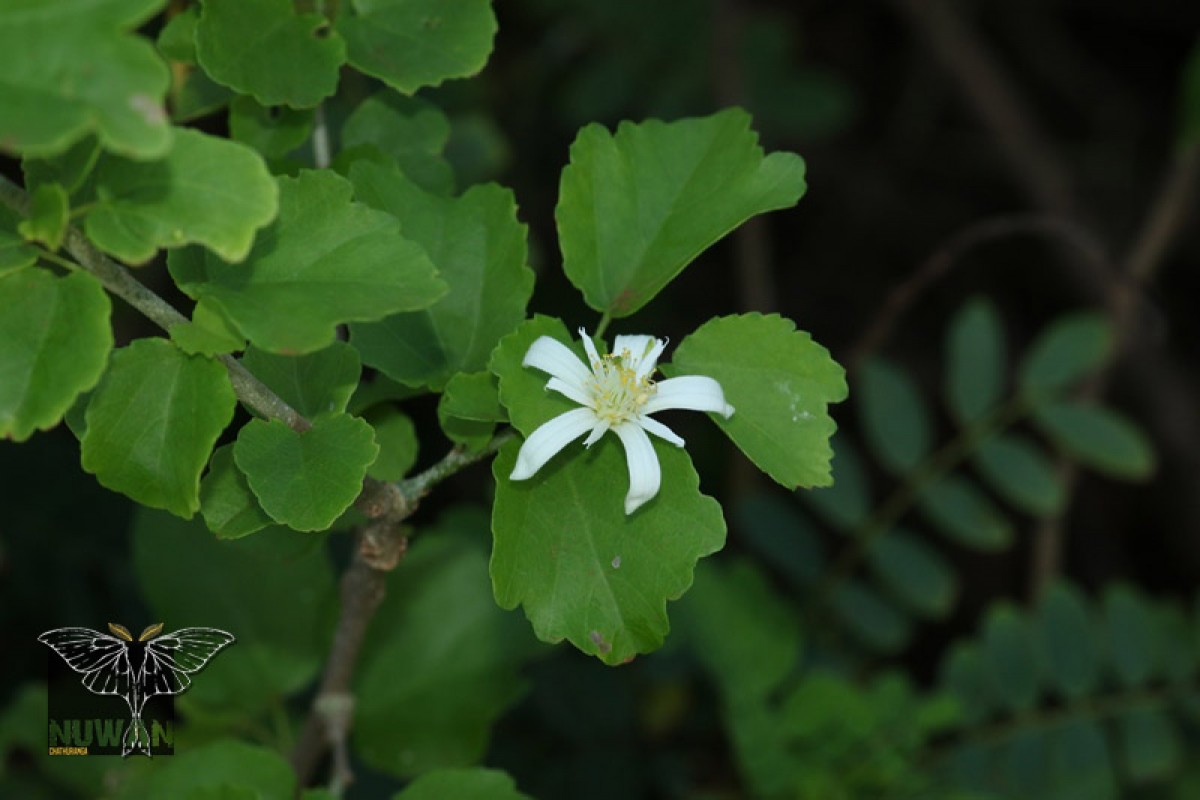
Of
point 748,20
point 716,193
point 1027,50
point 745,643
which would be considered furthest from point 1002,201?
point 716,193

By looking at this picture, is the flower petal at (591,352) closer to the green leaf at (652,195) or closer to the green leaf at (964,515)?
the green leaf at (652,195)

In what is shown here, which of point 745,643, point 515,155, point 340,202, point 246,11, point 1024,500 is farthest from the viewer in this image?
point 515,155

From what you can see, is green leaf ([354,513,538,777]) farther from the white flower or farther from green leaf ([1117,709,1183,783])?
green leaf ([1117,709,1183,783])

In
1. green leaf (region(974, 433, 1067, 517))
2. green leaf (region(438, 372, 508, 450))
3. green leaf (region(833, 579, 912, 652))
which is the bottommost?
green leaf (region(438, 372, 508, 450))

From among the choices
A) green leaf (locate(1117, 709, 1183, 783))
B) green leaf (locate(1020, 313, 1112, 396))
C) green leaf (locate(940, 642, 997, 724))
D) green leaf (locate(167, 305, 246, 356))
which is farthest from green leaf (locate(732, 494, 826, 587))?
green leaf (locate(167, 305, 246, 356))

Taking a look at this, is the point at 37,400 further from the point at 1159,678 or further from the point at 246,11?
the point at 1159,678
